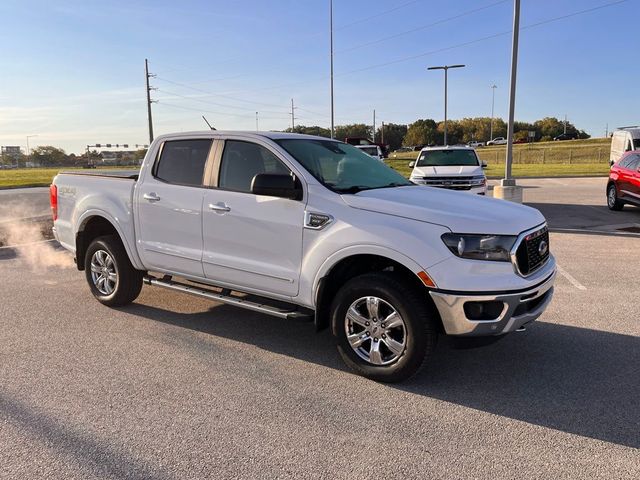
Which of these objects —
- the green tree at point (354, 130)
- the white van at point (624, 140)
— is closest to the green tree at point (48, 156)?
the green tree at point (354, 130)

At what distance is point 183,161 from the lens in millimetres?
5188

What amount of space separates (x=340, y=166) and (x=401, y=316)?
64.2 inches

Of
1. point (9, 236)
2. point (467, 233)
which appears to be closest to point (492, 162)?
point (9, 236)

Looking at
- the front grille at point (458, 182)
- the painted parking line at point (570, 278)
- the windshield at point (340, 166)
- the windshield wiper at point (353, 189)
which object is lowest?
the painted parking line at point (570, 278)

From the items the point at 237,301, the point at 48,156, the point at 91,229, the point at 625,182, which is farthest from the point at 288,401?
the point at 48,156

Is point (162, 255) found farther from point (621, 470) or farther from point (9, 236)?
point (9, 236)

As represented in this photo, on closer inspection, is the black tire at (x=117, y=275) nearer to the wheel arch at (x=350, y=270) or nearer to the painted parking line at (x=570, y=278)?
the wheel arch at (x=350, y=270)

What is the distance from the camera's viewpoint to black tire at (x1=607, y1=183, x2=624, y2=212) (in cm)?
1390

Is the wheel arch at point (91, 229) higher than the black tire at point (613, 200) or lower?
higher

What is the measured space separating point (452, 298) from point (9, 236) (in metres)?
10.3

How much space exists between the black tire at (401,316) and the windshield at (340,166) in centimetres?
81

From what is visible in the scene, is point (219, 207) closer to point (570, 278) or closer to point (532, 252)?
point (532, 252)

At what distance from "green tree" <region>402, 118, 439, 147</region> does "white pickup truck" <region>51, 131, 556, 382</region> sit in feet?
398

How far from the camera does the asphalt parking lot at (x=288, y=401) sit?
2.94 meters
